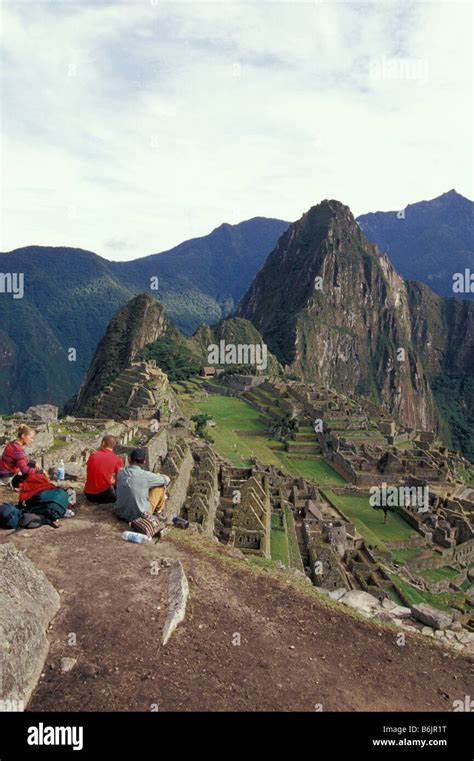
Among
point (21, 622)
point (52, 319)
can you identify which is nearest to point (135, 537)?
point (21, 622)

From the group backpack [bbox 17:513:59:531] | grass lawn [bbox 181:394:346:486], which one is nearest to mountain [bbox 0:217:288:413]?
grass lawn [bbox 181:394:346:486]

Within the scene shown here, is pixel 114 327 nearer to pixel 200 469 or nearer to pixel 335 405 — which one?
pixel 335 405

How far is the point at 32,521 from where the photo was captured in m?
8.62

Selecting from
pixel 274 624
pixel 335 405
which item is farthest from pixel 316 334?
pixel 274 624

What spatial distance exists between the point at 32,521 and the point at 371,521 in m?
27.5

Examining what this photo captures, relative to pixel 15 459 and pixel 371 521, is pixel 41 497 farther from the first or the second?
pixel 371 521

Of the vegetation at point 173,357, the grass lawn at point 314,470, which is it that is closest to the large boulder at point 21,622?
the grass lawn at point 314,470

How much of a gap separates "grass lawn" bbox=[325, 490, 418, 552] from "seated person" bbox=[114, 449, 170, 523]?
70.1 ft

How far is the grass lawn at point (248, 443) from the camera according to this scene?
40.4 meters

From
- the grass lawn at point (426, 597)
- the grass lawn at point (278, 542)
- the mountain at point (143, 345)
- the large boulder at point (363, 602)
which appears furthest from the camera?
the mountain at point (143, 345)

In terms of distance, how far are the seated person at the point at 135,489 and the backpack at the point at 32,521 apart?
124 cm

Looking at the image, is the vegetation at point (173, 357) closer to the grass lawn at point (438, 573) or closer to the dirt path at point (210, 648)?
the grass lawn at point (438, 573)

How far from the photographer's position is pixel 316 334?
168m

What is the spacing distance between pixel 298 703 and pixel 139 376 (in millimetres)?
55734
